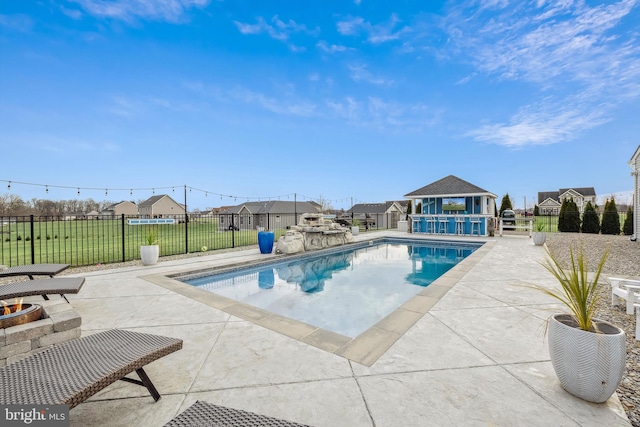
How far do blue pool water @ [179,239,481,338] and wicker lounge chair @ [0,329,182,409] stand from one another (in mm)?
2751

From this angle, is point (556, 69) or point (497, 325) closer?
point (497, 325)

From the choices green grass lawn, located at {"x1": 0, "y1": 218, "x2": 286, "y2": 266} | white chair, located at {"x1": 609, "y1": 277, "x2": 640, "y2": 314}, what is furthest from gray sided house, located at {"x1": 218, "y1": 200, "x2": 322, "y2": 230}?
white chair, located at {"x1": 609, "y1": 277, "x2": 640, "y2": 314}

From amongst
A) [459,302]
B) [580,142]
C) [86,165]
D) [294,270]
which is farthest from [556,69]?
[86,165]

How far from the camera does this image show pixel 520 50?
9.91 m

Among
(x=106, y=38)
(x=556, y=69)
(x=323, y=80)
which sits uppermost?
(x=323, y=80)

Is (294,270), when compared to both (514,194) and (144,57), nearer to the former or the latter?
(144,57)

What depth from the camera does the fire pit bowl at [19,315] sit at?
2.24 metres

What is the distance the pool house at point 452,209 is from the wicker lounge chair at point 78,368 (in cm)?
1706

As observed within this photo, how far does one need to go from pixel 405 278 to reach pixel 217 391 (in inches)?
235

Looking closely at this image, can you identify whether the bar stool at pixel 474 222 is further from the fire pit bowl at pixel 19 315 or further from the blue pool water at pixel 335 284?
the fire pit bowl at pixel 19 315

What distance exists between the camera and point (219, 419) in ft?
4.44

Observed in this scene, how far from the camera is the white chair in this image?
3.62 m

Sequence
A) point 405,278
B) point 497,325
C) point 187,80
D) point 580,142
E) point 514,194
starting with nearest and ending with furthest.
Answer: point 497,325 < point 405,278 < point 187,80 < point 580,142 < point 514,194

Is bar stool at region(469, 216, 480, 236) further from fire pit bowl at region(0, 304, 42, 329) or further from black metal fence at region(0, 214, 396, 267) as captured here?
fire pit bowl at region(0, 304, 42, 329)
